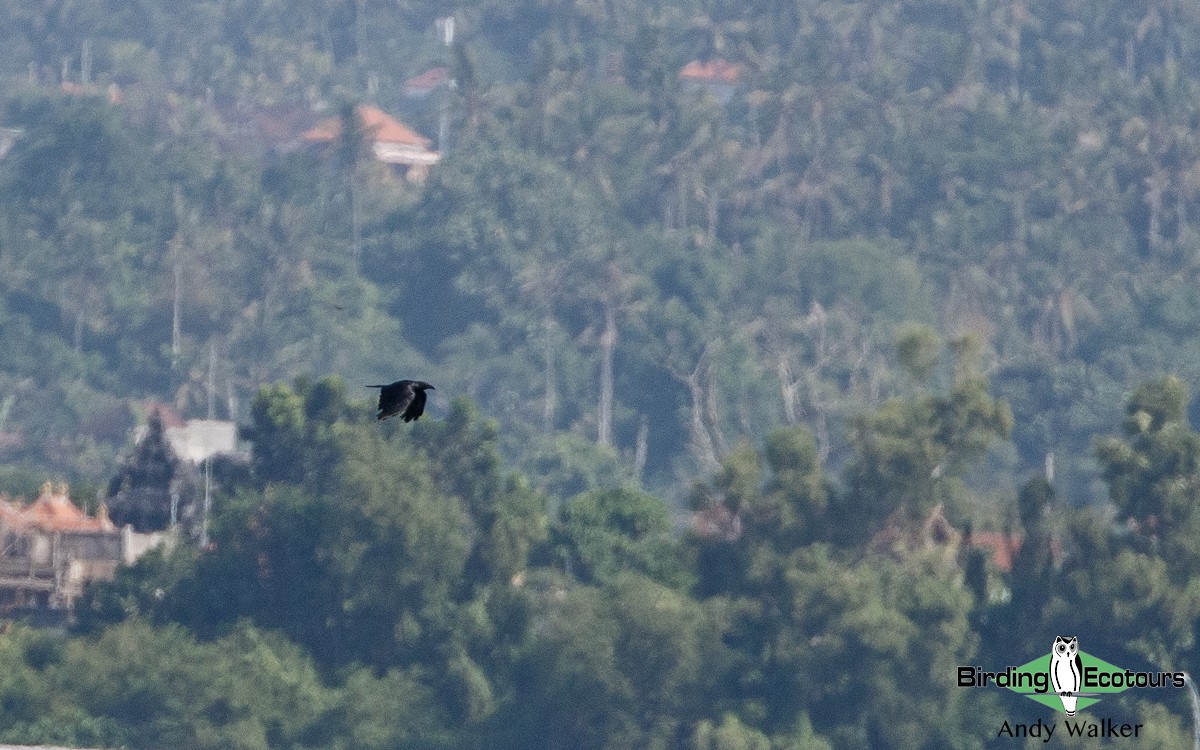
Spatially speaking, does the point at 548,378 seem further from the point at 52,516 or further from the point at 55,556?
the point at 55,556

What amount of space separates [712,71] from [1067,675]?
110 metres

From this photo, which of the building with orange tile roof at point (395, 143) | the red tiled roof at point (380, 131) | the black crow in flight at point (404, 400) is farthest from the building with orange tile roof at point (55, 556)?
the building with orange tile roof at point (395, 143)

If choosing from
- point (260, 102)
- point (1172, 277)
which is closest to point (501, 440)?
point (1172, 277)

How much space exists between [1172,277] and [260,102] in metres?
61.7

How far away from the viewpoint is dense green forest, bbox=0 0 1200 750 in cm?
7525

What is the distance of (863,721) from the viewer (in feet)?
243

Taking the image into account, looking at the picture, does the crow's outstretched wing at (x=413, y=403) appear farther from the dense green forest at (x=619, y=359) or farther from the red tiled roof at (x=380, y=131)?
the red tiled roof at (x=380, y=131)

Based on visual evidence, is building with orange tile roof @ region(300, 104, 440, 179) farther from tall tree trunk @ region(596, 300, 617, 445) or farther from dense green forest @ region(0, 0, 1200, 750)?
tall tree trunk @ region(596, 300, 617, 445)

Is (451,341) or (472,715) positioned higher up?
(451,341)

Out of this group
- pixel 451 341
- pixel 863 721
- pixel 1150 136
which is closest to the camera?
pixel 863 721

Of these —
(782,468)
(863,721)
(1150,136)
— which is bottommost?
(863,721)

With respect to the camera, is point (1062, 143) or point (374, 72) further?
point (374, 72)

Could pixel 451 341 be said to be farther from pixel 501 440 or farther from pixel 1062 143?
pixel 1062 143

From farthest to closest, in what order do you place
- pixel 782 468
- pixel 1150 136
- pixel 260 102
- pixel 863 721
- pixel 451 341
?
pixel 260 102 → pixel 1150 136 → pixel 451 341 → pixel 782 468 → pixel 863 721
